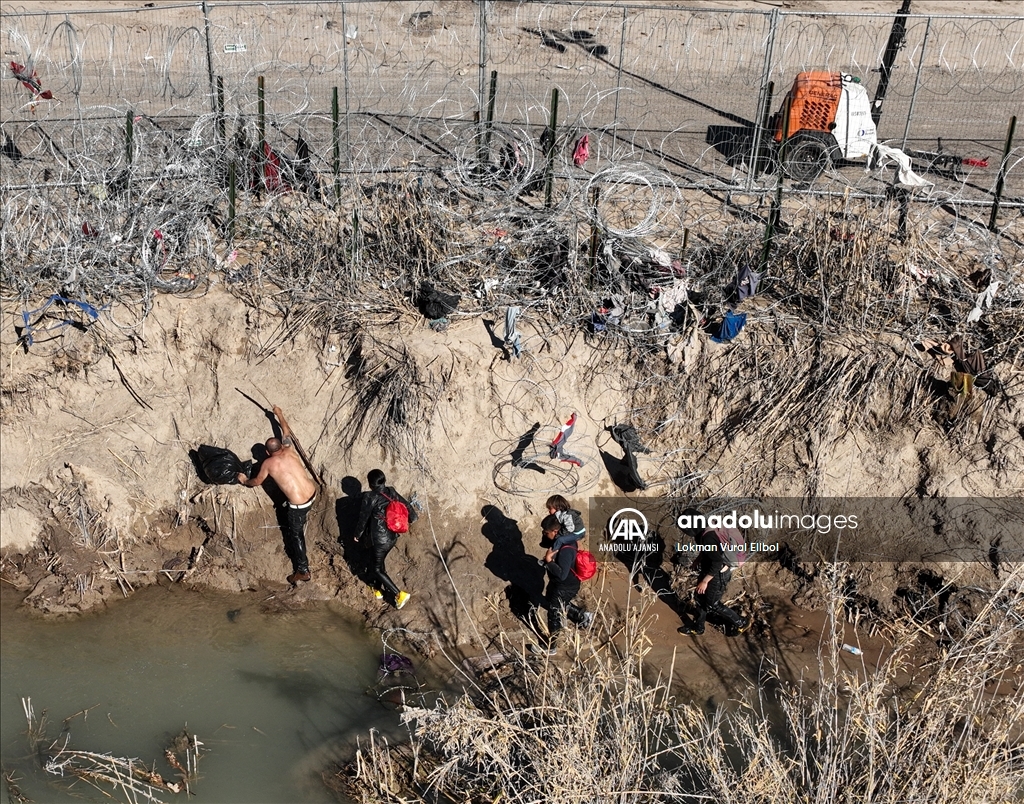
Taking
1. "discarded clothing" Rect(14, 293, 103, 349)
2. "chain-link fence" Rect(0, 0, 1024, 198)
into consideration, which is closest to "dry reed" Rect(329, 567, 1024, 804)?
"discarded clothing" Rect(14, 293, 103, 349)

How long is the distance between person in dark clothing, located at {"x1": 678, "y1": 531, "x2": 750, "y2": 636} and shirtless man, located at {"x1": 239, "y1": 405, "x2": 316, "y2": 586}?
3.53 m

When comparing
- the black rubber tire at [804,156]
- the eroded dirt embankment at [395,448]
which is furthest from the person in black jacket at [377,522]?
the black rubber tire at [804,156]

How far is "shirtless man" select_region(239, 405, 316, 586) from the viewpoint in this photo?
27.1 ft

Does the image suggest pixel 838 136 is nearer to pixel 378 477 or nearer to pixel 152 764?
pixel 378 477

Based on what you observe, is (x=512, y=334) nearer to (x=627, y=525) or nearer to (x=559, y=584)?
(x=627, y=525)

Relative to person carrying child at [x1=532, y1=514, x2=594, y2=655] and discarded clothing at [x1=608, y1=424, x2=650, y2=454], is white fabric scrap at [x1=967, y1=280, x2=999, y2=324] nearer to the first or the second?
discarded clothing at [x1=608, y1=424, x2=650, y2=454]

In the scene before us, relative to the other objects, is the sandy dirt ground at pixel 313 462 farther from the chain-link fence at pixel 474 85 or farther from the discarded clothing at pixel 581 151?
the discarded clothing at pixel 581 151

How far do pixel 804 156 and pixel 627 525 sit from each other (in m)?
5.40

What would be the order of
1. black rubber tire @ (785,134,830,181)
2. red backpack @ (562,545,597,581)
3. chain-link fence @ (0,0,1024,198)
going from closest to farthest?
red backpack @ (562,545,597,581), chain-link fence @ (0,0,1024,198), black rubber tire @ (785,134,830,181)

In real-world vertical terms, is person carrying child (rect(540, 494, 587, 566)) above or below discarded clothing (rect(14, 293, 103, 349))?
below

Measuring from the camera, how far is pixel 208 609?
28.2 feet

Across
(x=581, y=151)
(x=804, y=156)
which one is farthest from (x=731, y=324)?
(x=804, y=156)

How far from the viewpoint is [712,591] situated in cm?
786

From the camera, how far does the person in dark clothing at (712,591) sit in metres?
7.66
